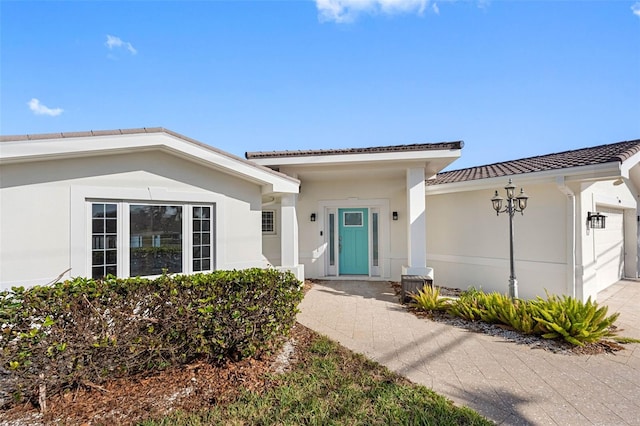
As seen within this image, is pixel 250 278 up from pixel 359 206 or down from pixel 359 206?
down

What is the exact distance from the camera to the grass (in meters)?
2.88

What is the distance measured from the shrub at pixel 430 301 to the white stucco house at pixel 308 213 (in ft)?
3.51

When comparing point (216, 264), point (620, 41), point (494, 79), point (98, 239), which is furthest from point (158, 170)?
point (620, 41)

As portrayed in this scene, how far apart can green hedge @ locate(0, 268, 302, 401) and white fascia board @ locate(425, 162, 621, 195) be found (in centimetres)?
698

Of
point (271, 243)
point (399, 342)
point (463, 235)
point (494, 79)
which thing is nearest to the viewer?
point (399, 342)

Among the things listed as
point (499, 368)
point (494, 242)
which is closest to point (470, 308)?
point (499, 368)

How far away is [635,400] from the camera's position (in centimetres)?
328

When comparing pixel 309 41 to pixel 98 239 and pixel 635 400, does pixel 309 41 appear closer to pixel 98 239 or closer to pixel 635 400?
pixel 98 239

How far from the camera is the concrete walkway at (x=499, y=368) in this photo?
3111 mm

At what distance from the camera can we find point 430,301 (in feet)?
21.8

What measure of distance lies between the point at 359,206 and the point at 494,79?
229 inches

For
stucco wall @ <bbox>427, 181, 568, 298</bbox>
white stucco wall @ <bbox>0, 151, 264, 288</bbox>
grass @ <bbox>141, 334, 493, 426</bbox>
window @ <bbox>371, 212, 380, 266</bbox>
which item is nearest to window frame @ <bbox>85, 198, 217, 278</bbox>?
white stucco wall @ <bbox>0, 151, 264, 288</bbox>

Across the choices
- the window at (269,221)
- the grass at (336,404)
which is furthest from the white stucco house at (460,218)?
the grass at (336,404)

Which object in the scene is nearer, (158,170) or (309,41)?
(158,170)
